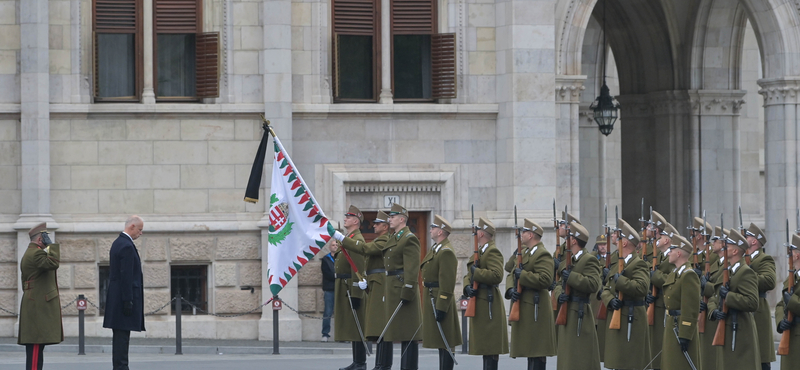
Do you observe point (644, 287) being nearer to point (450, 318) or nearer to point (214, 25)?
point (450, 318)

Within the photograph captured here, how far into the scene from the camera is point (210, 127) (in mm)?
19922

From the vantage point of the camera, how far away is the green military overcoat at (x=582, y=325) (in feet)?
44.2

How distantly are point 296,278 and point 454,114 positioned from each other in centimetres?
350

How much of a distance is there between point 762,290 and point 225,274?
8931mm

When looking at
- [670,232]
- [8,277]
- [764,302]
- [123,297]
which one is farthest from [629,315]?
[8,277]

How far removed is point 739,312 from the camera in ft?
42.3

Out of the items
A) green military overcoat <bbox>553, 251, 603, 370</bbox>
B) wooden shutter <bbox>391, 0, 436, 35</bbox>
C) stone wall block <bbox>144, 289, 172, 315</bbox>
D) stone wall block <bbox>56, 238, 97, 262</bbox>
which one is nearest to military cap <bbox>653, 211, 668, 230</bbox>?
green military overcoat <bbox>553, 251, 603, 370</bbox>

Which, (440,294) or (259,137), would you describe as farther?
(259,137)

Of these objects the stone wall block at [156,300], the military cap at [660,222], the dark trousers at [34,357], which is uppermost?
the military cap at [660,222]

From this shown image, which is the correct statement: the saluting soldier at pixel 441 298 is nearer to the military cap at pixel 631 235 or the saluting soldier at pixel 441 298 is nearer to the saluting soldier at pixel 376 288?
the saluting soldier at pixel 376 288

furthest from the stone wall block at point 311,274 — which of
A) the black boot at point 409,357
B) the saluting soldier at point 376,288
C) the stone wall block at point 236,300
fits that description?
the black boot at point 409,357

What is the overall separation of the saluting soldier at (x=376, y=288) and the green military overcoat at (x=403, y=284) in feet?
0.42

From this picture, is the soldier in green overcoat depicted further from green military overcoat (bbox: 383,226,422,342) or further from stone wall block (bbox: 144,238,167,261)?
stone wall block (bbox: 144,238,167,261)

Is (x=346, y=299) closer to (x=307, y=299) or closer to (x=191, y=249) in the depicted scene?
(x=307, y=299)
